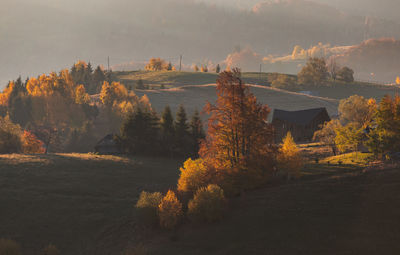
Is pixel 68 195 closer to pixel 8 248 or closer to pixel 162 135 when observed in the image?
pixel 8 248

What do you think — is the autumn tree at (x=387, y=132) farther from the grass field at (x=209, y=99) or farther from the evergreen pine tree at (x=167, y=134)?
the grass field at (x=209, y=99)

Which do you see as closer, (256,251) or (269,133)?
(256,251)

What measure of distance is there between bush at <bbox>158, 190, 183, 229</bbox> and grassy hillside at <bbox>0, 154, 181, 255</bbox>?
571 centimetres

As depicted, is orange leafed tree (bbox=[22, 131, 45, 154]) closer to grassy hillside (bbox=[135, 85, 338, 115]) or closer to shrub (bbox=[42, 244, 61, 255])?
shrub (bbox=[42, 244, 61, 255])

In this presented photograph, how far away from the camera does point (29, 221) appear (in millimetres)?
32500

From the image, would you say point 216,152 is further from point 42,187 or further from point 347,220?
point 42,187

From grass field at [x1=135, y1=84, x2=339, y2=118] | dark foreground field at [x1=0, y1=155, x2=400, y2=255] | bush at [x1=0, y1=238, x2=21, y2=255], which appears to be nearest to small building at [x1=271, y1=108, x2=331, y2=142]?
dark foreground field at [x1=0, y1=155, x2=400, y2=255]

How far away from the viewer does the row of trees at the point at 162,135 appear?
69.7 m

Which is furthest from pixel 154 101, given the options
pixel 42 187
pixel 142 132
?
pixel 42 187

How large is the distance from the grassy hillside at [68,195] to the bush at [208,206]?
8.16 meters

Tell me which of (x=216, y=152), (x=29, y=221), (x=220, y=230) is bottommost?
(x=29, y=221)

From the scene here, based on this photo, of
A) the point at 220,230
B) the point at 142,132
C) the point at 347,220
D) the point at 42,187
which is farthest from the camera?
the point at 142,132

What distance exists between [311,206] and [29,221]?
24661 millimetres

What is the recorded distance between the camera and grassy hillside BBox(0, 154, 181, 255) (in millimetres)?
30203
